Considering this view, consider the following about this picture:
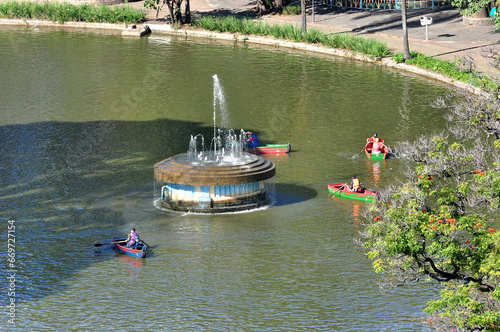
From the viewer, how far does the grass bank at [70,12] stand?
93.6 metres

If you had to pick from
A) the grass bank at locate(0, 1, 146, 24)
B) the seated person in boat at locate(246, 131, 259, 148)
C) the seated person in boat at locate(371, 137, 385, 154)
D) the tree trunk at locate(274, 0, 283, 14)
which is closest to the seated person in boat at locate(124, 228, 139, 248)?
the seated person in boat at locate(246, 131, 259, 148)

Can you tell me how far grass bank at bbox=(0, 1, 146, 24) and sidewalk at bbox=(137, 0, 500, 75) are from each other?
2.92 meters

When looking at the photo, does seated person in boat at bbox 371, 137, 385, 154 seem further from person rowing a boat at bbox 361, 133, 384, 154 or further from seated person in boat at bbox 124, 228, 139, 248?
seated person in boat at bbox 124, 228, 139, 248

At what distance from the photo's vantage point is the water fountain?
1460 inches

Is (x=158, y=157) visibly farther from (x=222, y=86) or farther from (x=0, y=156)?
(x=222, y=86)

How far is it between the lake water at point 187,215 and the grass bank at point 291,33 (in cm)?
240

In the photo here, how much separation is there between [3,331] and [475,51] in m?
54.3

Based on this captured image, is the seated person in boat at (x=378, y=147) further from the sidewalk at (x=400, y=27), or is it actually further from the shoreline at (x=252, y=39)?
the sidewalk at (x=400, y=27)

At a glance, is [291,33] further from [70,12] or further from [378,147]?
[378,147]

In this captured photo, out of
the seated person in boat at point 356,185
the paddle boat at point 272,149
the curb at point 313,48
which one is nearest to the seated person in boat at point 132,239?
the seated person in boat at point 356,185

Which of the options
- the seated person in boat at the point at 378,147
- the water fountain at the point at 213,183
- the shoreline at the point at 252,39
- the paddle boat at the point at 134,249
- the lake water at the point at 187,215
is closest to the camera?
the lake water at the point at 187,215

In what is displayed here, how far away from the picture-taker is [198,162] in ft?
128

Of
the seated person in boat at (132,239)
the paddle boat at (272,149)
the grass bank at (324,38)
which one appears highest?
the grass bank at (324,38)

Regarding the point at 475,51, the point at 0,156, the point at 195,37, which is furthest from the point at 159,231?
the point at 195,37
